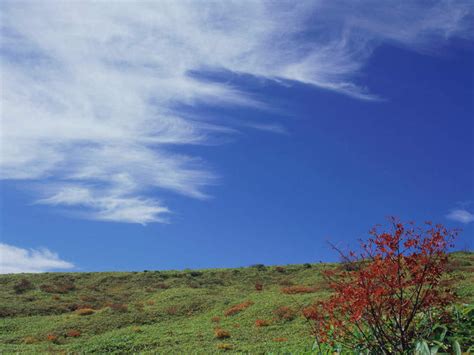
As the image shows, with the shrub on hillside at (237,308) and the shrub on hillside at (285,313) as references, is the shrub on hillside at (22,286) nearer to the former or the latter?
the shrub on hillside at (237,308)

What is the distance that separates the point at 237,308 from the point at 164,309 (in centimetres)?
606

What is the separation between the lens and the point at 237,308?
1157 inches

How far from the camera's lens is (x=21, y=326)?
102ft

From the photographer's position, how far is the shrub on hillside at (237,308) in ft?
94.6

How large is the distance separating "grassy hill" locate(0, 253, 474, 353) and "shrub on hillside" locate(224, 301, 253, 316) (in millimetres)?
59

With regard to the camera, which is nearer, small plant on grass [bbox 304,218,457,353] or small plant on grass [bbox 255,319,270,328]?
small plant on grass [bbox 304,218,457,353]

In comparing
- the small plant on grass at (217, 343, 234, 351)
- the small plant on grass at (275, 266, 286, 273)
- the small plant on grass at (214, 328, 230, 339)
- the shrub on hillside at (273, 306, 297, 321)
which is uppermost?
the small plant on grass at (275, 266, 286, 273)

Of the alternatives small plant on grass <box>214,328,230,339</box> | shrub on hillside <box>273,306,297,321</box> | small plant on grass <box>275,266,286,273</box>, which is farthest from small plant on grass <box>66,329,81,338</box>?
small plant on grass <box>275,266,286,273</box>

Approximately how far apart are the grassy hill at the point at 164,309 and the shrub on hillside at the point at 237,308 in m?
0.06

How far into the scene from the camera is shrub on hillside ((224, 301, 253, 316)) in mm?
28844

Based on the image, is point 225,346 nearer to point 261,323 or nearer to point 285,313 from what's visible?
point 261,323

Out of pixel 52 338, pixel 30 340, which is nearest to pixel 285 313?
pixel 52 338

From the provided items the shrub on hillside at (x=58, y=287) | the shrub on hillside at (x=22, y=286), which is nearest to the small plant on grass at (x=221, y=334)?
the shrub on hillside at (x=58, y=287)

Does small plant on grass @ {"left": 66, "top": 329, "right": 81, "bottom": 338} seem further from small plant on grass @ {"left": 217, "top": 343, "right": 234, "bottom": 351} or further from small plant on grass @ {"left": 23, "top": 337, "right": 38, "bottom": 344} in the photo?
small plant on grass @ {"left": 217, "top": 343, "right": 234, "bottom": 351}
